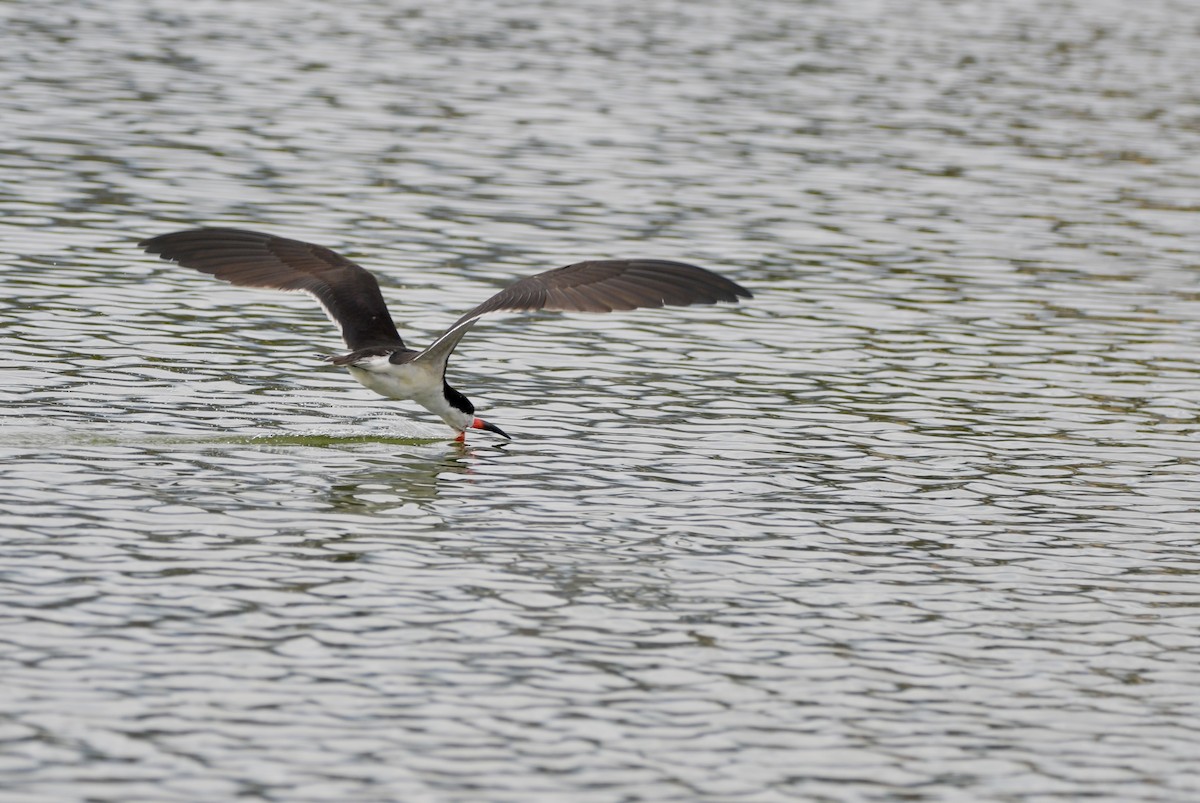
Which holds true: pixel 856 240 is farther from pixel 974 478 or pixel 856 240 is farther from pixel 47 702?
pixel 47 702

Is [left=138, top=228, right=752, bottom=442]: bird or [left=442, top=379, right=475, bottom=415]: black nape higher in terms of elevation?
[left=138, top=228, right=752, bottom=442]: bird

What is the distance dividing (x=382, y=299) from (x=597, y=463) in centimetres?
208

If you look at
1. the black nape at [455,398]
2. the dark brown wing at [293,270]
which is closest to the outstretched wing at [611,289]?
the black nape at [455,398]

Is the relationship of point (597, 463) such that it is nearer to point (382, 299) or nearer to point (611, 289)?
point (611, 289)

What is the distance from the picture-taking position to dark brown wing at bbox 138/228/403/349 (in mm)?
→ 14047

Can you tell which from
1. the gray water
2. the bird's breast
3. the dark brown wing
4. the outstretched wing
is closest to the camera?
the gray water

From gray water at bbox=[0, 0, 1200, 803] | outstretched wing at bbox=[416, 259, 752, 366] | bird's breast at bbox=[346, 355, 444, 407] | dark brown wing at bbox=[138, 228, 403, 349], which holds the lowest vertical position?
gray water at bbox=[0, 0, 1200, 803]

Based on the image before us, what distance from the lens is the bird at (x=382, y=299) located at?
12570 millimetres

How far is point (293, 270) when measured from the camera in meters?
14.7

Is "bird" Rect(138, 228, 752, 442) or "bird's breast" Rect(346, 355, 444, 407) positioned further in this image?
"bird's breast" Rect(346, 355, 444, 407)

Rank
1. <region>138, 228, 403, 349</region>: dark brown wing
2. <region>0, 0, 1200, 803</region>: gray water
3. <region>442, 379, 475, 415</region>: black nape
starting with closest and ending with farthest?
<region>0, 0, 1200, 803</region>: gray water < <region>138, 228, 403, 349</region>: dark brown wing < <region>442, 379, 475, 415</region>: black nape

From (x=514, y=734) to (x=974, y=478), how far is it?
20.0 ft

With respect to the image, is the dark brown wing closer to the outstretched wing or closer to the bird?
the bird

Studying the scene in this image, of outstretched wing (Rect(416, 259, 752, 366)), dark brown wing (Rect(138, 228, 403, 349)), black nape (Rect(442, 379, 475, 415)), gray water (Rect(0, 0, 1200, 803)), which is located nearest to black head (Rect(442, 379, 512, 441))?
black nape (Rect(442, 379, 475, 415))
